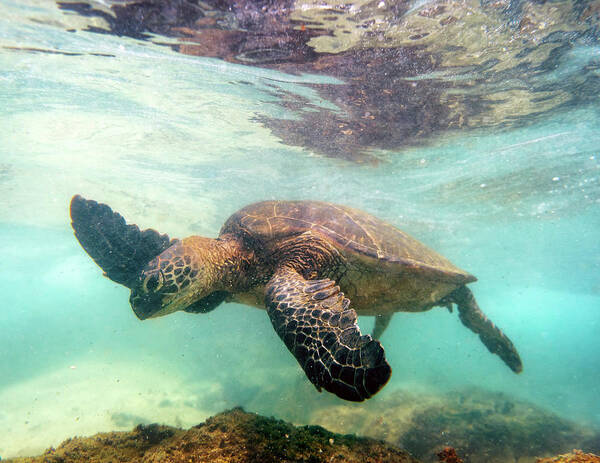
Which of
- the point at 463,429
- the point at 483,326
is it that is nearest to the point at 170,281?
the point at 483,326

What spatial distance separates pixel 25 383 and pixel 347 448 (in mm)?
27675

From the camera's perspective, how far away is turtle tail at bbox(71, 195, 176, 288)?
157 inches

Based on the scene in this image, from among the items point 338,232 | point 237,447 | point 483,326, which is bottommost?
point 483,326

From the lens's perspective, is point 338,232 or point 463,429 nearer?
point 338,232

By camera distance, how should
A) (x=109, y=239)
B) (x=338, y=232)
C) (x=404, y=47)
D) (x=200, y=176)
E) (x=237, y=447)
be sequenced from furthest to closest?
(x=200, y=176) < (x=404, y=47) < (x=338, y=232) < (x=109, y=239) < (x=237, y=447)

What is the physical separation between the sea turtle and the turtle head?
1 cm

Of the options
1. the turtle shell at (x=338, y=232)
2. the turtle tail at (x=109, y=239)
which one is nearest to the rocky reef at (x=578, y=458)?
the turtle shell at (x=338, y=232)

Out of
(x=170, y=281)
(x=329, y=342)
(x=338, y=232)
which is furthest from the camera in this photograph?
(x=338, y=232)

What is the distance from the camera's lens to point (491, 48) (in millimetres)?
6754

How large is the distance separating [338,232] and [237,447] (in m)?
3.34

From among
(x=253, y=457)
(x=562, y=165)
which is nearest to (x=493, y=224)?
(x=562, y=165)

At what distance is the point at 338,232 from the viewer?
499 cm

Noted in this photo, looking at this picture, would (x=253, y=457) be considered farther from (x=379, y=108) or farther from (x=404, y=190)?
(x=404, y=190)

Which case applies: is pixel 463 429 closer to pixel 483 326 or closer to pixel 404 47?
pixel 483 326
